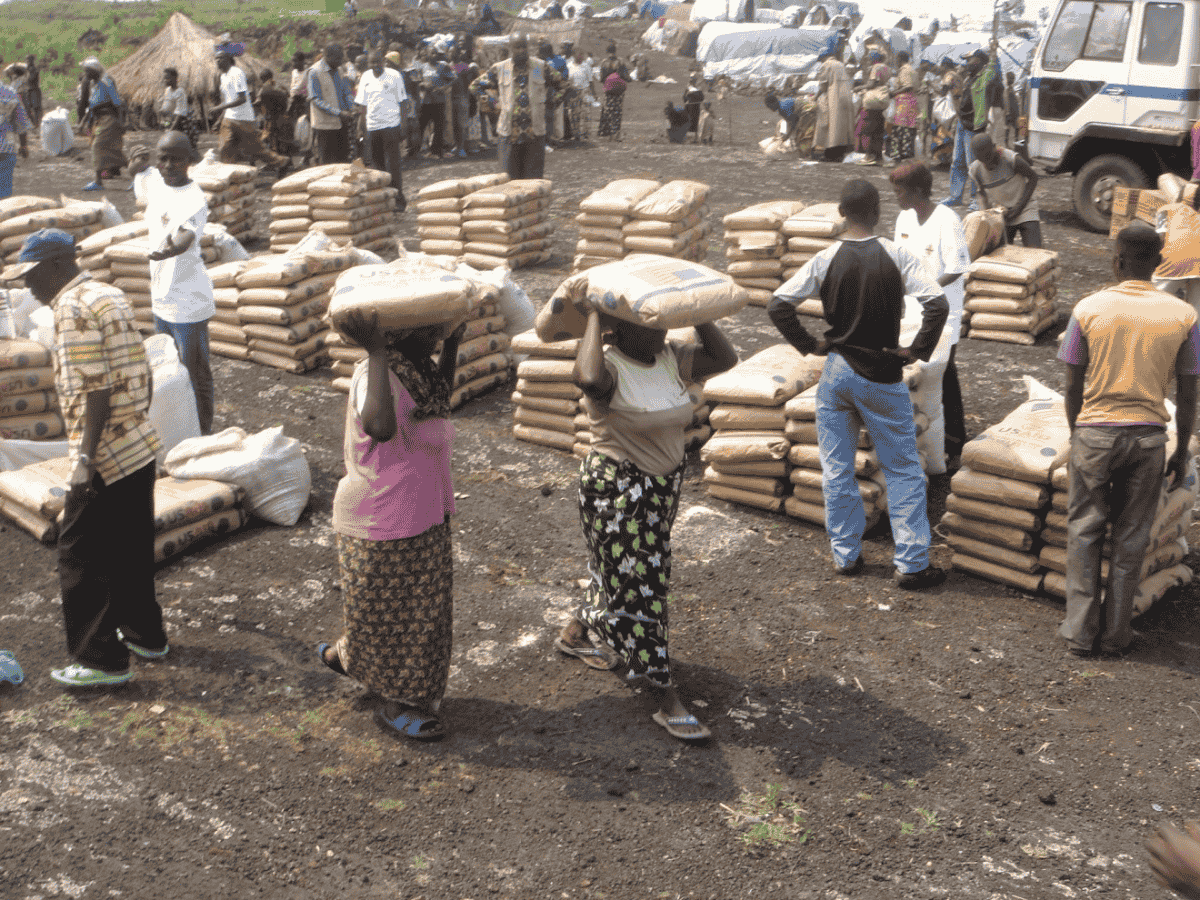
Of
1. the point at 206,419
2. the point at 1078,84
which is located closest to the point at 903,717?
the point at 206,419

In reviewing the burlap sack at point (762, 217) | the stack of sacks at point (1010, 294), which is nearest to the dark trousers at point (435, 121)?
the burlap sack at point (762, 217)

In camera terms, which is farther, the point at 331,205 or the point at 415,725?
the point at 331,205

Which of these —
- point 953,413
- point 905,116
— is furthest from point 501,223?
point 905,116

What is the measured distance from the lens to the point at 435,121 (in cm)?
1795

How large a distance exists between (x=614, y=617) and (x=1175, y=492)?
8.68 ft

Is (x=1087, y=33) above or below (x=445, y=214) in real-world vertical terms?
above

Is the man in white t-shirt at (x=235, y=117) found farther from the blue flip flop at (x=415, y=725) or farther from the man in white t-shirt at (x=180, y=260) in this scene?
the blue flip flop at (x=415, y=725)

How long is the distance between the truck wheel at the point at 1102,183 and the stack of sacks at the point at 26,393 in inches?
423

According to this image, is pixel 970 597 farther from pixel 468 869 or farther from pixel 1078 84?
pixel 1078 84

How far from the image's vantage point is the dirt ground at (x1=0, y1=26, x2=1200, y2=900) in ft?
10.7

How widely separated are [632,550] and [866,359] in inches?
65.5

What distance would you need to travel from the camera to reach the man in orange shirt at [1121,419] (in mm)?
4105

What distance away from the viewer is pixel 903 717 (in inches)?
158

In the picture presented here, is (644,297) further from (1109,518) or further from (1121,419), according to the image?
(1109,518)
